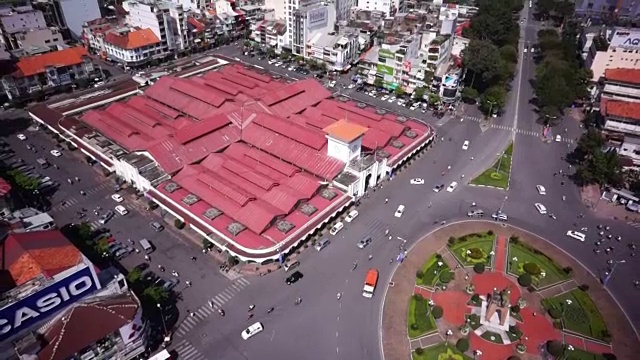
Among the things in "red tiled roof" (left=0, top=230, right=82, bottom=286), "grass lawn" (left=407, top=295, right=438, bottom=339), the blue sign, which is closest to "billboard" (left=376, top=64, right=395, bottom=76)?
"grass lawn" (left=407, top=295, right=438, bottom=339)

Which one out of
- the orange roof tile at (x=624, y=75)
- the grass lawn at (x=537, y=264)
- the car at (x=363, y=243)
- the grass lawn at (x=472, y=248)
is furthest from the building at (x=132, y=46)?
the orange roof tile at (x=624, y=75)

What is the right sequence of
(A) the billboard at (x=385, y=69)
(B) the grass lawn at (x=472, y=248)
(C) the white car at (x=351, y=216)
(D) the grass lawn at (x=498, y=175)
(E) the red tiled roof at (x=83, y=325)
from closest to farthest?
(E) the red tiled roof at (x=83, y=325) → (B) the grass lawn at (x=472, y=248) → (C) the white car at (x=351, y=216) → (D) the grass lawn at (x=498, y=175) → (A) the billboard at (x=385, y=69)

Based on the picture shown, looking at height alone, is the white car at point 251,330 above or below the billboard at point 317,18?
below

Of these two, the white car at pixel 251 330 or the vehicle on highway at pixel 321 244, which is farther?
the vehicle on highway at pixel 321 244

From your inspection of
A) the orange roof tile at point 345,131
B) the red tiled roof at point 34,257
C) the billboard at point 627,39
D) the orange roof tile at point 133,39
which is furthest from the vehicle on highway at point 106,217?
the billboard at point 627,39

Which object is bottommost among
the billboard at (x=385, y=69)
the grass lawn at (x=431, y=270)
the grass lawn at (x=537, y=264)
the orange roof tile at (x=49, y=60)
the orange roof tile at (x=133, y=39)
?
the grass lawn at (x=537, y=264)

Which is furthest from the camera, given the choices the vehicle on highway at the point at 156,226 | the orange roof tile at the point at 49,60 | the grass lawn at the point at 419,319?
the orange roof tile at the point at 49,60

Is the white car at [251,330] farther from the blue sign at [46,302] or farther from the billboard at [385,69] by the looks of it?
the billboard at [385,69]
